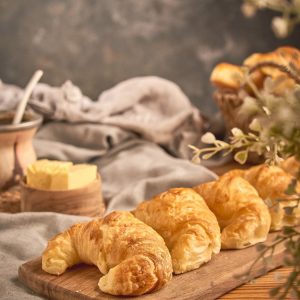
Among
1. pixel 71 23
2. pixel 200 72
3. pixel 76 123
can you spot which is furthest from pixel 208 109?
pixel 76 123

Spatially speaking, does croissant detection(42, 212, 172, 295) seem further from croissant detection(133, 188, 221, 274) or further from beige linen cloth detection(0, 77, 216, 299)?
beige linen cloth detection(0, 77, 216, 299)

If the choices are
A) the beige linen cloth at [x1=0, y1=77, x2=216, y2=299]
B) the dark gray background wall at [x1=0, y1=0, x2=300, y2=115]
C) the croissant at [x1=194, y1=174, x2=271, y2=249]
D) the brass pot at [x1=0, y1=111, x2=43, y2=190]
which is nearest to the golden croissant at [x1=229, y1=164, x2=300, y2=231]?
the croissant at [x1=194, y1=174, x2=271, y2=249]

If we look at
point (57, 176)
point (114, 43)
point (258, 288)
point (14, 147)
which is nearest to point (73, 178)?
point (57, 176)

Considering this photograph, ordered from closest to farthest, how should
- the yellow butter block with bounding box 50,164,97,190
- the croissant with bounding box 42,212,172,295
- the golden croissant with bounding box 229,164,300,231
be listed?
1. the croissant with bounding box 42,212,172,295
2. the golden croissant with bounding box 229,164,300,231
3. the yellow butter block with bounding box 50,164,97,190

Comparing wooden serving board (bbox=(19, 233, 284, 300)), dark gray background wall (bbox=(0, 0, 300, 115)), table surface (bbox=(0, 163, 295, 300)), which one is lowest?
table surface (bbox=(0, 163, 295, 300))

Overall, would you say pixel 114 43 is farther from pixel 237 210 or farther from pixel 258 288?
pixel 258 288

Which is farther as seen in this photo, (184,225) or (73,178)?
(73,178)

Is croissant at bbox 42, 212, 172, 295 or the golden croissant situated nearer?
croissant at bbox 42, 212, 172, 295

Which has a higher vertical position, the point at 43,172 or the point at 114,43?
the point at 114,43
